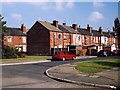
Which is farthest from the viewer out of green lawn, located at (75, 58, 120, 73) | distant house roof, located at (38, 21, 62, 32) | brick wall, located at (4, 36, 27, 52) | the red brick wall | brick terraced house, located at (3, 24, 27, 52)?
brick terraced house, located at (3, 24, 27, 52)

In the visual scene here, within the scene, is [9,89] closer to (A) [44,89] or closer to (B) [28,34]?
(A) [44,89]

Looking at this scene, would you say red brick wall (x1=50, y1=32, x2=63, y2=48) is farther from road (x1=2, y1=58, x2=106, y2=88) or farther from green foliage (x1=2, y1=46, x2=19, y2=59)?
road (x1=2, y1=58, x2=106, y2=88)

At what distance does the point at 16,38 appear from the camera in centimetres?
6369

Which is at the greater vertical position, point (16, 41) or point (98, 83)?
point (16, 41)

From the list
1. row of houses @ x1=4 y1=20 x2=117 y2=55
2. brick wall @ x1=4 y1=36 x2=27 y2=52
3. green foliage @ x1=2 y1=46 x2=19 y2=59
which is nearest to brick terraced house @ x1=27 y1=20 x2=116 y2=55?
row of houses @ x1=4 y1=20 x2=117 y2=55

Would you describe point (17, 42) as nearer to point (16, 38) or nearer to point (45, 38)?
point (16, 38)

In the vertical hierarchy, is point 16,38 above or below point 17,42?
above

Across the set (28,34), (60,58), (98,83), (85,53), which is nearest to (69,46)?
(85,53)

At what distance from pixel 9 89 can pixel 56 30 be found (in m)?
47.0

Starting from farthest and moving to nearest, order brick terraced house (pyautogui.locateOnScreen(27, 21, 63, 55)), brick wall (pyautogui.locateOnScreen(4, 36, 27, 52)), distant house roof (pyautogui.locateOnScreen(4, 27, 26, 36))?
distant house roof (pyautogui.locateOnScreen(4, 27, 26, 36))
brick wall (pyautogui.locateOnScreen(4, 36, 27, 52))
brick terraced house (pyautogui.locateOnScreen(27, 21, 63, 55))

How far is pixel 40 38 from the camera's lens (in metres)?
59.5

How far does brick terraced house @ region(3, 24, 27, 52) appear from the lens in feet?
204

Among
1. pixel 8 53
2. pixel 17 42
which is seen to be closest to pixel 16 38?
pixel 17 42

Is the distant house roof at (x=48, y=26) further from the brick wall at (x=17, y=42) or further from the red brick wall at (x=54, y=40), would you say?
the brick wall at (x=17, y=42)
